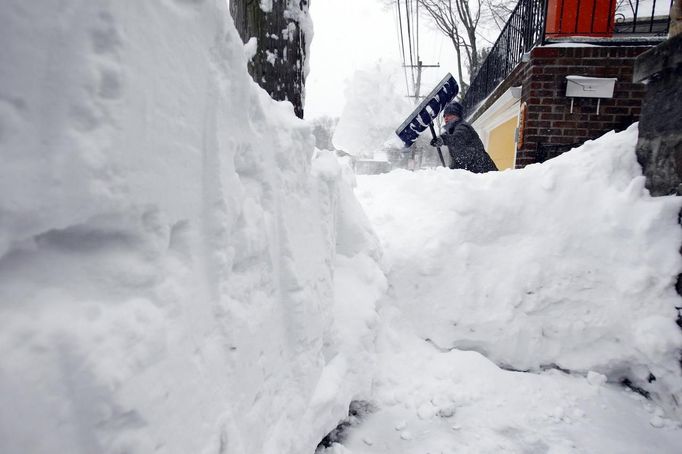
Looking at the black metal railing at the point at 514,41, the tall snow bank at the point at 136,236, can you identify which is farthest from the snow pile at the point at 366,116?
the tall snow bank at the point at 136,236

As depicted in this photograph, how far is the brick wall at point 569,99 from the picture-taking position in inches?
202

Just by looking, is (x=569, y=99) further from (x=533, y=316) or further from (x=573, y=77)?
(x=533, y=316)

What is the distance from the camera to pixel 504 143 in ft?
29.1

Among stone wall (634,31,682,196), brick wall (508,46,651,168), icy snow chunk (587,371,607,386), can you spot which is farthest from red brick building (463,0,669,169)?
icy snow chunk (587,371,607,386)

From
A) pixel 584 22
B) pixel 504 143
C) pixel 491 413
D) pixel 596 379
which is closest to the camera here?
pixel 491 413

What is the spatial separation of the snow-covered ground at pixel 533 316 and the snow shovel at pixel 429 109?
3786 mm

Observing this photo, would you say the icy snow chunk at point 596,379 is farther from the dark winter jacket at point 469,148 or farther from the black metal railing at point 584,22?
the black metal railing at point 584,22

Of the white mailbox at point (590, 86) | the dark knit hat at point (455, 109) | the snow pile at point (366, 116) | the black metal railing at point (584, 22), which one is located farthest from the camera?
the snow pile at point (366, 116)

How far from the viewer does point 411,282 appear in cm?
343

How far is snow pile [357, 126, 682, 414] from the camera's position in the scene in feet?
9.37

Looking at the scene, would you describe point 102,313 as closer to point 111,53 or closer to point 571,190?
point 111,53

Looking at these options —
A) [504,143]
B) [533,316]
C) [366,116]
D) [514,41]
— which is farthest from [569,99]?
[366,116]

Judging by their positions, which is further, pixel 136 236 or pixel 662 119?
pixel 662 119

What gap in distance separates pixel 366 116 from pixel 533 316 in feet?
123
